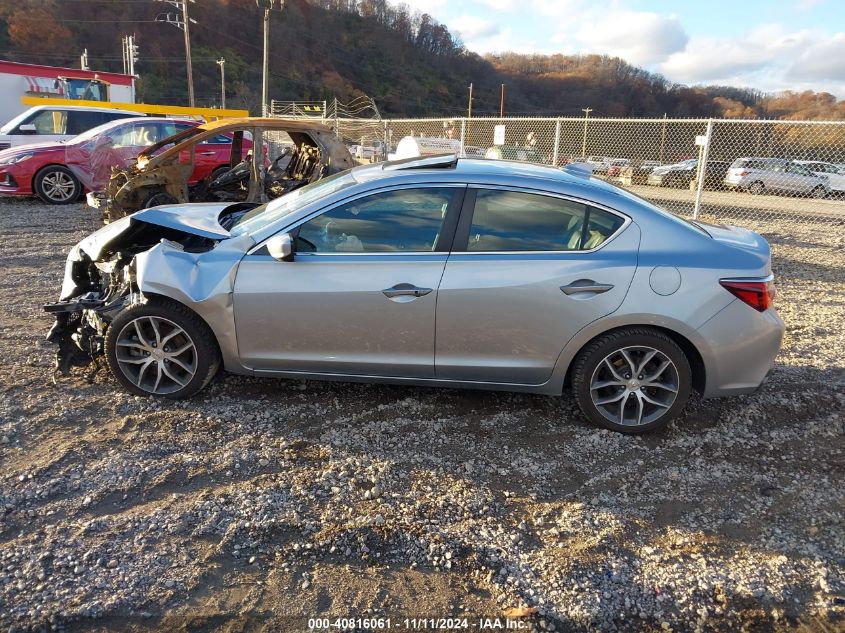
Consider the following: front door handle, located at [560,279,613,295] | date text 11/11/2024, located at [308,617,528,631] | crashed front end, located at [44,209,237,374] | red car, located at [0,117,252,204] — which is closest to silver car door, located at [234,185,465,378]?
crashed front end, located at [44,209,237,374]

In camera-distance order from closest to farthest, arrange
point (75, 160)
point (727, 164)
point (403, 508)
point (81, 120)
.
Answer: point (403, 508) → point (75, 160) → point (81, 120) → point (727, 164)

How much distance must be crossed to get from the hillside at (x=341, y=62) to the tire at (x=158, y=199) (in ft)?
183

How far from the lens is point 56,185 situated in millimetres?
11367

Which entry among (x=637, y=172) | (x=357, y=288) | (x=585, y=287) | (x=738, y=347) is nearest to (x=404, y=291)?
(x=357, y=288)

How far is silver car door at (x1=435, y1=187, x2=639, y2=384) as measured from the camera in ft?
11.6

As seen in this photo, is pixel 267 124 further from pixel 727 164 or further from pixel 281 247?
pixel 727 164

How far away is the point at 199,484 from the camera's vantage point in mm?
3143

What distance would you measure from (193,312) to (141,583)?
173cm

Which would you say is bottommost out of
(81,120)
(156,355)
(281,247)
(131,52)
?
(156,355)

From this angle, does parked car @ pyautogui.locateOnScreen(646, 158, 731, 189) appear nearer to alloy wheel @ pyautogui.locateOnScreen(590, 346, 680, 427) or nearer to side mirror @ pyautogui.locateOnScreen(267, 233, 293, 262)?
alloy wheel @ pyautogui.locateOnScreen(590, 346, 680, 427)

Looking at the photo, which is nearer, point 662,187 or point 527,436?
point 527,436

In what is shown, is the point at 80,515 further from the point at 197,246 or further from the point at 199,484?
the point at 197,246

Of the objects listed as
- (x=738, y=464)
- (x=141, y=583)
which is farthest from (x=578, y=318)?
(x=141, y=583)

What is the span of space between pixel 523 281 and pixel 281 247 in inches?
55.7
